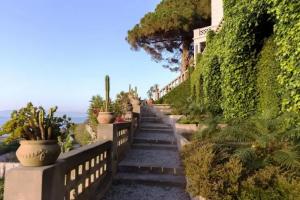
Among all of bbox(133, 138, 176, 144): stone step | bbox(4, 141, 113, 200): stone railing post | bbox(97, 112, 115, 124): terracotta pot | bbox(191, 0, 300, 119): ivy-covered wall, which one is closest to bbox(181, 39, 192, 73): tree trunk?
bbox(191, 0, 300, 119): ivy-covered wall

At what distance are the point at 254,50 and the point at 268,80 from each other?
58.8 inches

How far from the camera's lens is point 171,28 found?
28.7m

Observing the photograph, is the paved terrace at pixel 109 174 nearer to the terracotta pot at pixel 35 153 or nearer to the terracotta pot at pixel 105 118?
the terracotta pot at pixel 35 153

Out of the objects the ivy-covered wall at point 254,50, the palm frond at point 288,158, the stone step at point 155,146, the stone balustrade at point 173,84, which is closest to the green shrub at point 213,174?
the palm frond at point 288,158

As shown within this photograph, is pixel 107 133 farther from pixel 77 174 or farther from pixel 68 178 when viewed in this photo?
pixel 68 178

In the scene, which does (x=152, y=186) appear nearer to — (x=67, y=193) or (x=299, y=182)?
(x=67, y=193)

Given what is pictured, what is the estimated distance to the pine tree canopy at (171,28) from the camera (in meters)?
28.1

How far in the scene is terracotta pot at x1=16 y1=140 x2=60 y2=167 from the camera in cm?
310

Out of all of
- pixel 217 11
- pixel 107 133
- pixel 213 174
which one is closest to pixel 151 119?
pixel 107 133

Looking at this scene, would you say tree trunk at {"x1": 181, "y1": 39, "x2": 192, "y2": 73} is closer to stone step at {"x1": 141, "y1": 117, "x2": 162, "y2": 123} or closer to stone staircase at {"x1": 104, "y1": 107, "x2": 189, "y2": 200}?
stone step at {"x1": 141, "y1": 117, "x2": 162, "y2": 123}

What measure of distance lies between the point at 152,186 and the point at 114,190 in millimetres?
911

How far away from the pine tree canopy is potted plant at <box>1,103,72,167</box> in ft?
85.9

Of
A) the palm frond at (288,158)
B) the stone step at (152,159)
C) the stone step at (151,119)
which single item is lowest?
the stone step at (152,159)

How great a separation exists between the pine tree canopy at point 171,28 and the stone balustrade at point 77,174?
21222mm
